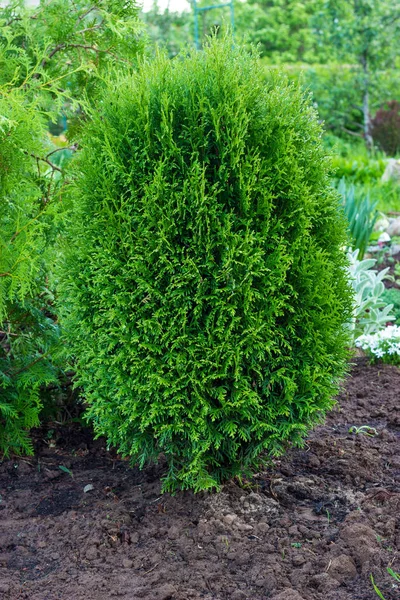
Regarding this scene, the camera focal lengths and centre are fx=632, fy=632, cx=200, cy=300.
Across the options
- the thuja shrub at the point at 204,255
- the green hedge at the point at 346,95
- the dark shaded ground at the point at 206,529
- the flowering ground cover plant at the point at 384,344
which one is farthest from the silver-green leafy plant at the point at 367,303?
the green hedge at the point at 346,95

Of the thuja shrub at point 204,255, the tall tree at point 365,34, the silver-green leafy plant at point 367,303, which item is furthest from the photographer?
the tall tree at point 365,34

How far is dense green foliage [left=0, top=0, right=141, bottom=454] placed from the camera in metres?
2.95

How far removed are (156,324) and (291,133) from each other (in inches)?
38.0

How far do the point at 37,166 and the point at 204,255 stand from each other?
122cm

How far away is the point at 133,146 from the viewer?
2.58 m

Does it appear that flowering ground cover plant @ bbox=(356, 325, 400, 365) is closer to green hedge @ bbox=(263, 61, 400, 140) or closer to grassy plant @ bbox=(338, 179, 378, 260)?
grassy plant @ bbox=(338, 179, 378, 260)

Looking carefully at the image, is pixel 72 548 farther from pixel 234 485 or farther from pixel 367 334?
pixel 367 334

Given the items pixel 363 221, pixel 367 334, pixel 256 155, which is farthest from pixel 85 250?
pixel 363 221

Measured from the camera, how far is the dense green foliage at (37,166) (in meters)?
2.95

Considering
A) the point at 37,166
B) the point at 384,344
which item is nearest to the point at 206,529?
the point at 37,166

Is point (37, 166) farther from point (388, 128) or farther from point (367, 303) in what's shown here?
point (388, 128)

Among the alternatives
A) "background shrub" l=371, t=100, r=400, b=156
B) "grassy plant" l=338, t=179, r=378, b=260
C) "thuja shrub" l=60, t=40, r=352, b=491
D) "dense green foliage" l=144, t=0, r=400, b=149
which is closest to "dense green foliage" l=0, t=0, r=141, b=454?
"thuja shrub" l=60, t=40, r=352, b=491

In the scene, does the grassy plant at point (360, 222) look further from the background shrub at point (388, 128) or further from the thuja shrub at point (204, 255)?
the background shrub at point (388, 128)

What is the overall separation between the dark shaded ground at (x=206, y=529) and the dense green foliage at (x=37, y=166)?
0.41 meters
